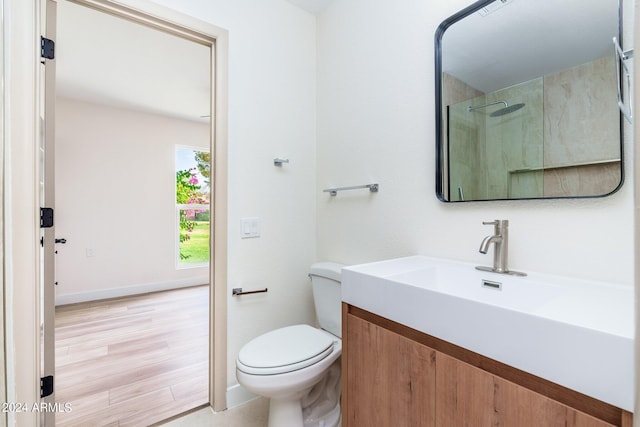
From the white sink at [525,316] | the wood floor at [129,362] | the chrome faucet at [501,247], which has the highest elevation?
the chrome faucet at [501,247]

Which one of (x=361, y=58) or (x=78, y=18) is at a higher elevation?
(x=78, y=18)

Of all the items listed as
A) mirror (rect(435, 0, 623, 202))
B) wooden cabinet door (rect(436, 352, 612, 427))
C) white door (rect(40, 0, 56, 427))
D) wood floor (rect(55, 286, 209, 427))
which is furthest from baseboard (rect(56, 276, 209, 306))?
wooden cabinet door (rect(436, 352, 612, 427))

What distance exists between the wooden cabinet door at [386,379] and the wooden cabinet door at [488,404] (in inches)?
1.4

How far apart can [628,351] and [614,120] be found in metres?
0.73

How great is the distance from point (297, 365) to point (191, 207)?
3.63m

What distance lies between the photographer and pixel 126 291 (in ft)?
12.1

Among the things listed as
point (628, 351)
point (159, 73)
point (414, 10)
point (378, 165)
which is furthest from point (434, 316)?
point (159, 73)

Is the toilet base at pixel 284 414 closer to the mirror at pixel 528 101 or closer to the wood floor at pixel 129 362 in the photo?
the wood floor at pixel 129 362

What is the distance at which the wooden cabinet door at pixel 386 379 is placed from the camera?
2.62 feet

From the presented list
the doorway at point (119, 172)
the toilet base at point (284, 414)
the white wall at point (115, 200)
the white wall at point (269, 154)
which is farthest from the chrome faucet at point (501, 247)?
the white wall at point (115, 200)

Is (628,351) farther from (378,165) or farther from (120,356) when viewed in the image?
(120,356)

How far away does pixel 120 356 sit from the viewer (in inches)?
85.7

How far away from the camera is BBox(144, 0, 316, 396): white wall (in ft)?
5.37

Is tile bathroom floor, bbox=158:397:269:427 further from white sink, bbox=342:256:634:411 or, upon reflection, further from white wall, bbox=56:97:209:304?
white wall, bbox=56:97:209:304
